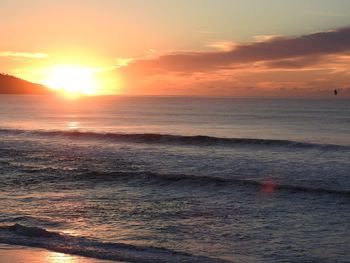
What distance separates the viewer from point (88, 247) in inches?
476

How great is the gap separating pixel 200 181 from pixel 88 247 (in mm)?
10128

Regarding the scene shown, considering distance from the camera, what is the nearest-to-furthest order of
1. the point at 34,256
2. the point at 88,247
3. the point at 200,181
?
the point at 34,256 < the point at 88,247 < the point at 200,181

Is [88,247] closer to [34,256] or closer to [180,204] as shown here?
[34,256]

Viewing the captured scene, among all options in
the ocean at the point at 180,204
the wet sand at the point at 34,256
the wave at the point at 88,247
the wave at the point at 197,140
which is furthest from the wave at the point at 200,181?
the wave at the point at 197,140

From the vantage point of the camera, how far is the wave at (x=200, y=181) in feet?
64.5

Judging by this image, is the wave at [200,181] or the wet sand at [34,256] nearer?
the wet sand at [34,256]

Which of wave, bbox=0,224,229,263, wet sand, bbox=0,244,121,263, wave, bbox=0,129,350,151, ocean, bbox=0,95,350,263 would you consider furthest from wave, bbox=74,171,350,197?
wave, bbox=0,129,350,151

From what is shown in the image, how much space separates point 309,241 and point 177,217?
4280 millimetres

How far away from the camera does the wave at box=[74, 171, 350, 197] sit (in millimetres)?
19656

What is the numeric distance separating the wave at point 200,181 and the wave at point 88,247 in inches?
345

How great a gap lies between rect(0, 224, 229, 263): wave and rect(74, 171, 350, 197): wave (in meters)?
8.76

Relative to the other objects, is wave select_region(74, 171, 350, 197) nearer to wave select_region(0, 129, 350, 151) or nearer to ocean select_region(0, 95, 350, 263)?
ocean select_region(0, 95, 350, 263)

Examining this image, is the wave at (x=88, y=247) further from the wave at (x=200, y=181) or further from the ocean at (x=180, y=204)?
the wave at (x=200, y=181)

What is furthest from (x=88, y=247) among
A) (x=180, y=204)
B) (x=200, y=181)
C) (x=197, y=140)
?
(x=197, y=140)
